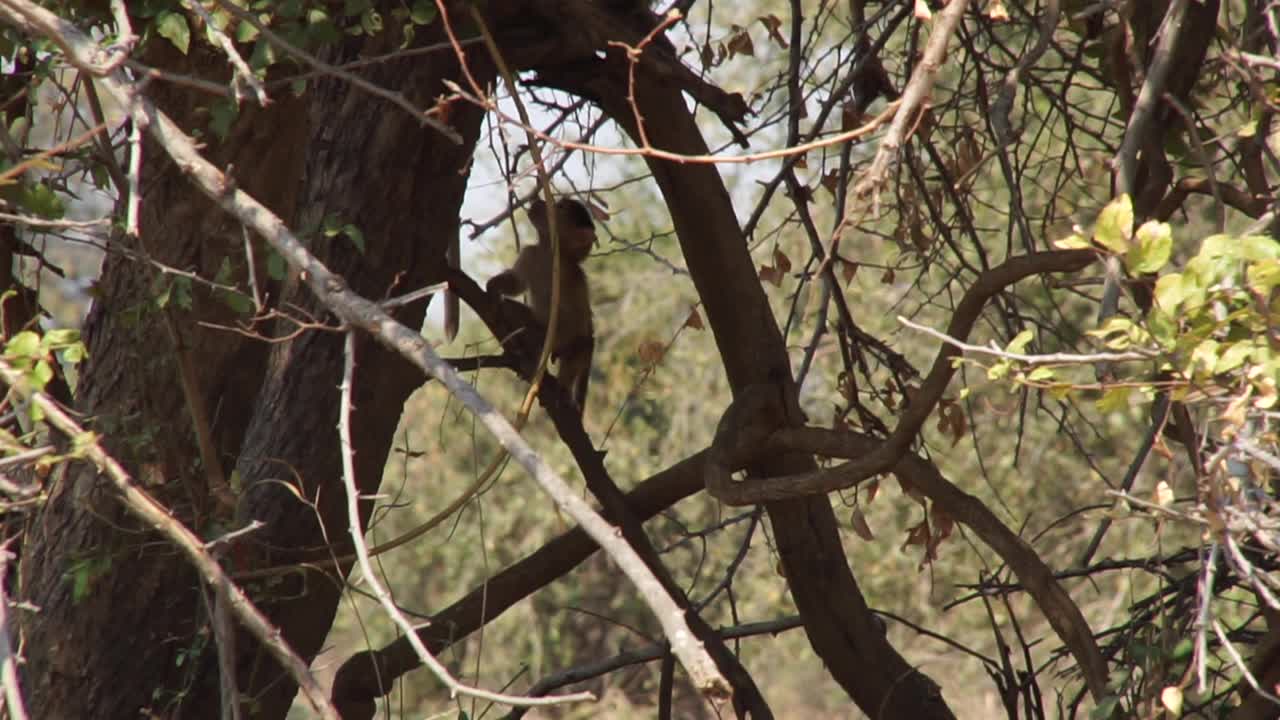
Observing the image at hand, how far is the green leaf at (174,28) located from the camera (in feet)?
8.34

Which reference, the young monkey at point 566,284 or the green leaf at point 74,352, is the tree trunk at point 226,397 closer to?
the green leaf at point 74,352

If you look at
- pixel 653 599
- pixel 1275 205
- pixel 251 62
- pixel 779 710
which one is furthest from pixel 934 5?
pixel 779 710

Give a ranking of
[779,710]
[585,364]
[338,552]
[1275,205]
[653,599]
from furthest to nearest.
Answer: [779,710] < [585,364] < [338,552] < [1275,205] < [653,599]

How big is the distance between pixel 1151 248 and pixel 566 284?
3619 millimetres

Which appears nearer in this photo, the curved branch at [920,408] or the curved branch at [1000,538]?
the curved branch at [920,408]

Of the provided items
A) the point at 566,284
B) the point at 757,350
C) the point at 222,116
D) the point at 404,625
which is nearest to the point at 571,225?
the point at 566,284

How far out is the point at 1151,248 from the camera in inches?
76.5

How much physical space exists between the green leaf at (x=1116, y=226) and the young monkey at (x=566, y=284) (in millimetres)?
3056

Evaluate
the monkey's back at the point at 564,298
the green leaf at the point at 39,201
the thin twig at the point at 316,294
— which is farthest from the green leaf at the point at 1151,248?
the monkey's back at the point at 564,298

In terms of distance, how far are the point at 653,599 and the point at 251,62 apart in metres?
1.50

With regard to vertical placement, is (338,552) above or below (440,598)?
below

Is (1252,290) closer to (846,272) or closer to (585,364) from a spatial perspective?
(846,272)

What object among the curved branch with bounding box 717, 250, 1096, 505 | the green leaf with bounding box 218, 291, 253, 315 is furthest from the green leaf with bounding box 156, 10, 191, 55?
the curved branch with bounding box 717, 250, 1096, 505

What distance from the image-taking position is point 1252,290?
1.87m
